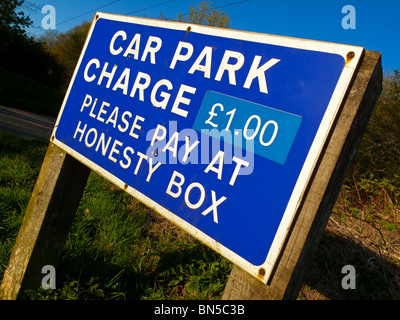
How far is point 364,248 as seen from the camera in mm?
3320

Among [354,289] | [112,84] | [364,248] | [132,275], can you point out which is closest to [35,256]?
[132,275]

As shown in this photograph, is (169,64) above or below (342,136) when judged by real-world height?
above

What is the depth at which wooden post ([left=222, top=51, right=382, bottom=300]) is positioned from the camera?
3.18 ft

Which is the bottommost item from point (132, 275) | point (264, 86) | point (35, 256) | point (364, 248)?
point (132, 275)

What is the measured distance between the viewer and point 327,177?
38.2 inches

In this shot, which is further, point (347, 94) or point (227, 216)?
point (227, 216)

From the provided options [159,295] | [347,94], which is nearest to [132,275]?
[159,295]

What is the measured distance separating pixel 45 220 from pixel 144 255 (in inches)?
41.4

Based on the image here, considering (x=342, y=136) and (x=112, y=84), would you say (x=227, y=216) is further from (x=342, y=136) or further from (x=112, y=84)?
(x=112, y=84)

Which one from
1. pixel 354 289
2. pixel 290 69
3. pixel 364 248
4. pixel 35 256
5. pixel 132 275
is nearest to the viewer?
pixel 290 69

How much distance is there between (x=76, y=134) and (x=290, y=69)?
1252 mm

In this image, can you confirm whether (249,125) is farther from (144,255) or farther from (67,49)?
(67,49)

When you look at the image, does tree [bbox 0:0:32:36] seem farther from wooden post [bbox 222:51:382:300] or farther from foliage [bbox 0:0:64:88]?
wooden post [bbox 222:51:382:300]

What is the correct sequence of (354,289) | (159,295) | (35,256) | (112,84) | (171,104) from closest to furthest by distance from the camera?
1. (171,104)
2. (112,84)
3. (35,256)
4. (159,295)
5. (354,289)
